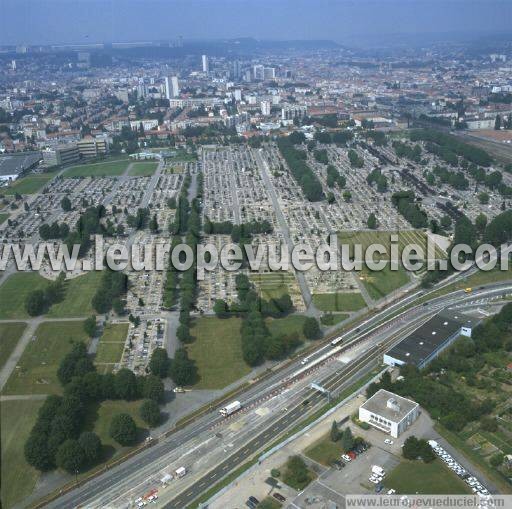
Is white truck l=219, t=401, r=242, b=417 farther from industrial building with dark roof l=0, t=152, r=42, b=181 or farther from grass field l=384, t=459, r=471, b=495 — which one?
industrial building with dark roof l=0, t=152, r=42, b=181

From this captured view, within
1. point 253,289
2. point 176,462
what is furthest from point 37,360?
point 253,289

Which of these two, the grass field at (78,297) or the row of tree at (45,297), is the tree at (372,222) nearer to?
the grass field at (78,297)

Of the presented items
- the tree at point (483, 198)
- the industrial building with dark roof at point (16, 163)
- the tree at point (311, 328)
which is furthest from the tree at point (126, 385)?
the industrial building with dark roof at point (16, 163)

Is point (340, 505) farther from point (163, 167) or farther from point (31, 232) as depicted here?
point (163, 167)

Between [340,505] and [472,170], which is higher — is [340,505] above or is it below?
below

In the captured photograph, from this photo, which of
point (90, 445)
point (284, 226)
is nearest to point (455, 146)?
point (284, 226)
